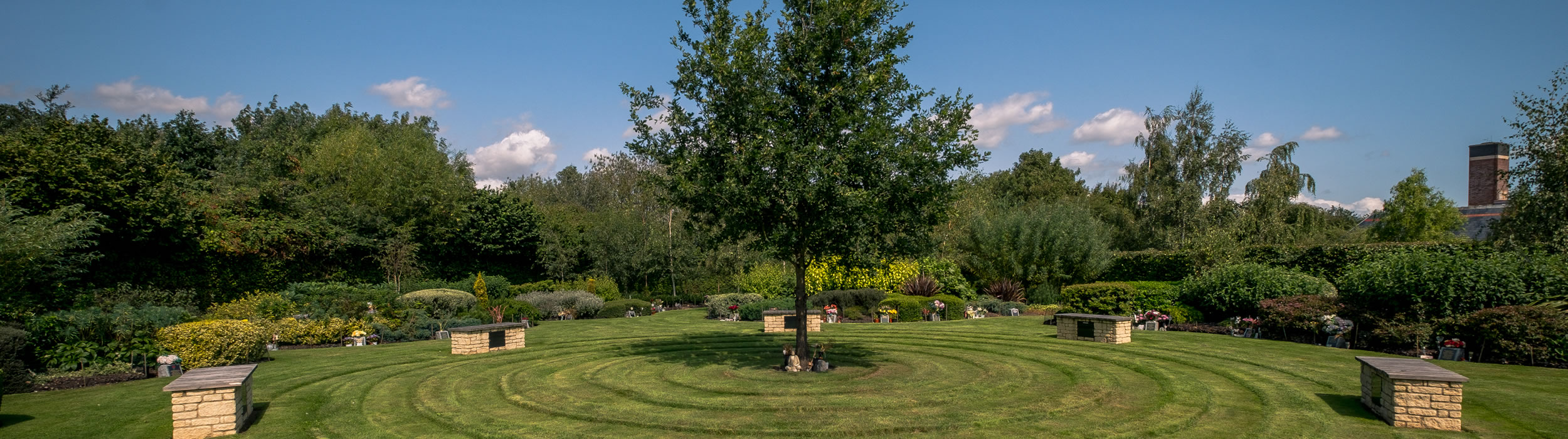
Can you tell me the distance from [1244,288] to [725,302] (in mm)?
16042

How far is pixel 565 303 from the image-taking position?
27.9 m

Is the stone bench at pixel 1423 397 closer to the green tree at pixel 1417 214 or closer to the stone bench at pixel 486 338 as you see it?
the stone bench at pixel 486 338

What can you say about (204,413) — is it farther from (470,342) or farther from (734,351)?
(734,351)

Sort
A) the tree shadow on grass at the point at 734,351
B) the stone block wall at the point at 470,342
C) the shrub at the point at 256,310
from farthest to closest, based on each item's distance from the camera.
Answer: the shrub at the point at 256,310, the stone block wall at the point at 470,342, the tree shadow on grass at the point at 734,351

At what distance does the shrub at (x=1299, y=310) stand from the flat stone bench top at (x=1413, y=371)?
7.42m

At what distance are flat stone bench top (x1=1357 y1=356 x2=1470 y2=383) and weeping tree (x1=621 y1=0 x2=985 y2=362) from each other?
5.89 meters

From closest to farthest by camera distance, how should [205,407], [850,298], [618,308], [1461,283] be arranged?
[205,407] < [1461,283] < [850,298] < [618,308]

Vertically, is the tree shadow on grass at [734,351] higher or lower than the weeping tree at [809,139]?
lower

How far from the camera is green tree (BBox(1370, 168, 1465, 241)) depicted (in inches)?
1438

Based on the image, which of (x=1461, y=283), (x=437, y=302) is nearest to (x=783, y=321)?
(x=437, y=302)

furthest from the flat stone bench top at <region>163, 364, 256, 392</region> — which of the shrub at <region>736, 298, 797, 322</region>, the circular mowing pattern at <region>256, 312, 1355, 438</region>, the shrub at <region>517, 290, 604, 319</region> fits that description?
the shrub at <region>517, 290, 604, 319</region>

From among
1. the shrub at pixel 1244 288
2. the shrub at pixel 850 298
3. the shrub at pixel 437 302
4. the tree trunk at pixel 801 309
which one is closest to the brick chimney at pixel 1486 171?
the shrub at pixel 1244 288

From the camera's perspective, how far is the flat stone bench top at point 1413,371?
27.1 ft

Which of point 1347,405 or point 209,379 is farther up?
point 209,379
